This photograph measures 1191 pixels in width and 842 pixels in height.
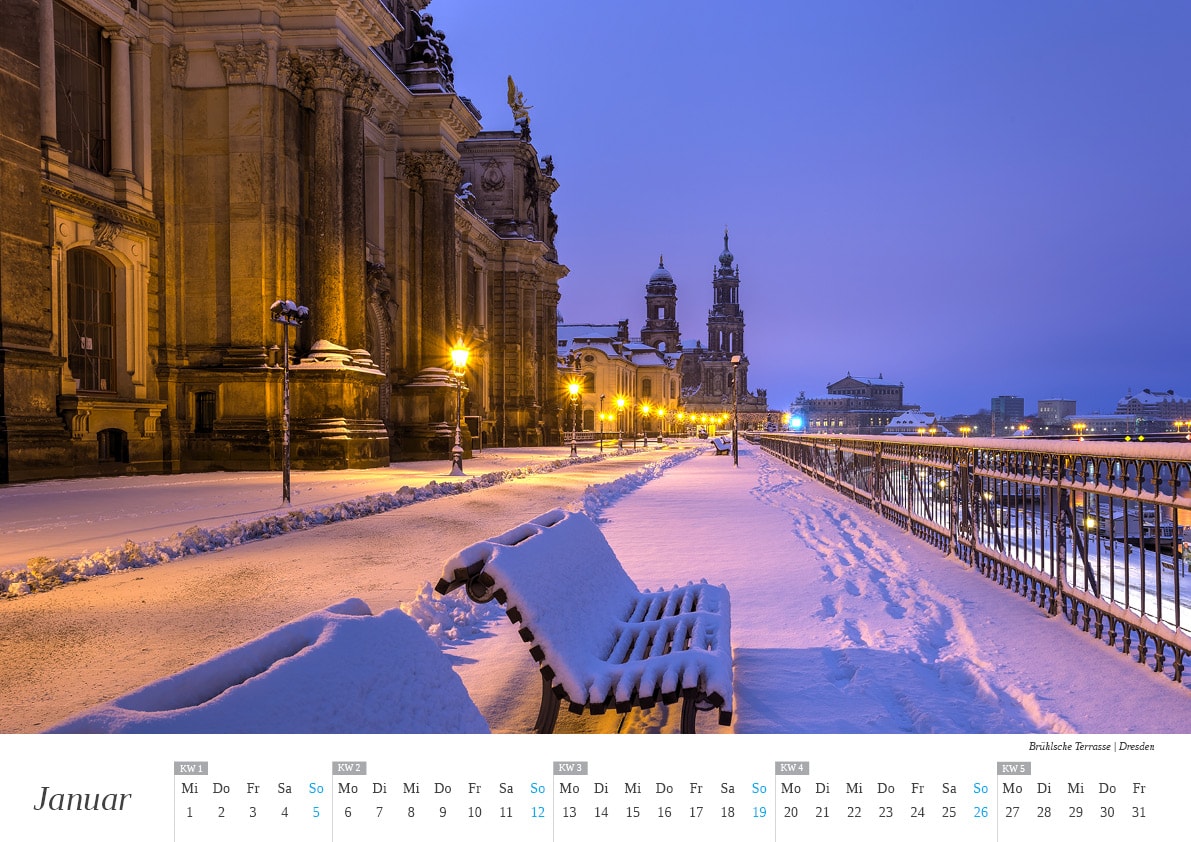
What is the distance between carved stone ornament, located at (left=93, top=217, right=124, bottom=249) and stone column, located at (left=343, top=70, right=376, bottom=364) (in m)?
6.09

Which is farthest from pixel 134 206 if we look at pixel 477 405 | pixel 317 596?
pixel 477 405

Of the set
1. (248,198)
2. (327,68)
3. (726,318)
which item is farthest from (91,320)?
(726,318)

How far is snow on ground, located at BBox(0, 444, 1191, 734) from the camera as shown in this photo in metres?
3.75

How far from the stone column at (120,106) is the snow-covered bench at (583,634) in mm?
23107

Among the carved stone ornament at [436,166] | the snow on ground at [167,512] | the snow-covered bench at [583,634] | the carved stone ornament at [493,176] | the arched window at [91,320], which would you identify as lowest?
the snow on ground at [167,512]

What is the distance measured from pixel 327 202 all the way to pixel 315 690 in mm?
24343

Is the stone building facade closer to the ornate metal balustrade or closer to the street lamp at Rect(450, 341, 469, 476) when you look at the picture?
the street lamp at Rect(450, 341, 469, 476)

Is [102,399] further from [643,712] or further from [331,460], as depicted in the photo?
[643,712]

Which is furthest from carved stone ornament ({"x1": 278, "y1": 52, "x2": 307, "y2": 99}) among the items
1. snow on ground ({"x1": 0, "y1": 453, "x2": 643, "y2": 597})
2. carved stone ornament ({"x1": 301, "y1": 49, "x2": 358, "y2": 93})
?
snow on ground ({"x1": 0, "y1": 453, "x2": 643, "y2": 597})

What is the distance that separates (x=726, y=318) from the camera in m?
181

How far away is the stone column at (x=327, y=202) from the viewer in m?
23.7

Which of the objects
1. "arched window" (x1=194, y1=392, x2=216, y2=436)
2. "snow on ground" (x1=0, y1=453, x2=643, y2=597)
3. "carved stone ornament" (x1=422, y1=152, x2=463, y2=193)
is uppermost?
"carved stone ornament" (x1=422, y1=152, x2=463, y2=193)

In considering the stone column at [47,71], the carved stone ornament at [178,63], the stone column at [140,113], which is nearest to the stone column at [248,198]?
the carved stone ornament at [178,63]

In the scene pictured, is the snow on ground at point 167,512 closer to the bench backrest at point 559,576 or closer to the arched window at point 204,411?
the arched window at point 204,411
